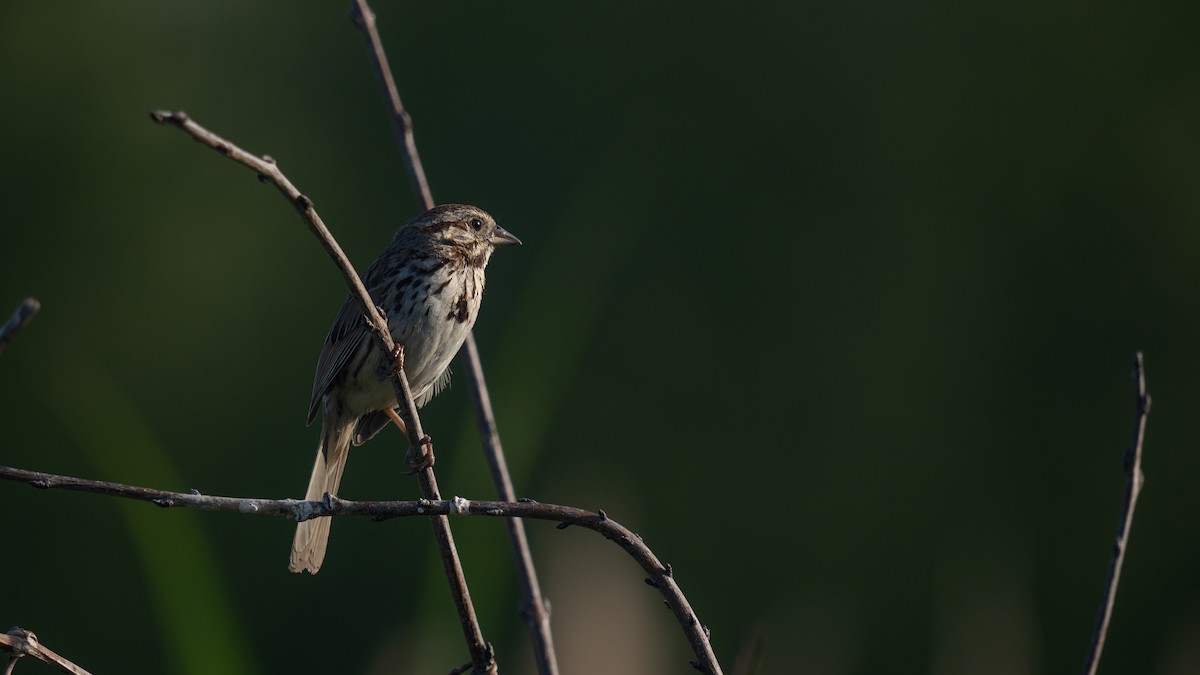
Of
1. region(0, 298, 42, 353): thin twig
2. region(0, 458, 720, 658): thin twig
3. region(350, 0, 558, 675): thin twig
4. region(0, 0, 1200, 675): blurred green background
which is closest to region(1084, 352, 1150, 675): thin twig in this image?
region(0, 458, 720, 658): thin twig

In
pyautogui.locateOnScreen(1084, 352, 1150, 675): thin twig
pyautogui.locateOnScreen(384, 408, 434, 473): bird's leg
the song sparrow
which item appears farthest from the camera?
the song sparrow

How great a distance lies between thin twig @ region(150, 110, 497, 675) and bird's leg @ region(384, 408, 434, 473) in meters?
0.01

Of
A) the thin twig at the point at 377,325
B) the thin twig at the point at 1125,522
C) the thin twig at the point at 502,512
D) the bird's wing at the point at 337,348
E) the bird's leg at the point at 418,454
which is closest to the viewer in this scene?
the thin twig at the point at 377,325

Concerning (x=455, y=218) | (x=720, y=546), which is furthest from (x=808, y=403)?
(x=455, y=218)

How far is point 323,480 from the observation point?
3.82m

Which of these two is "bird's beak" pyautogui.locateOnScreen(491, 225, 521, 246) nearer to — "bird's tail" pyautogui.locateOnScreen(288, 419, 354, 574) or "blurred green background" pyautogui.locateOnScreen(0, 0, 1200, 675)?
"bird's tail" pyautogui.locateOnScreen(288, 419, 354, 574)

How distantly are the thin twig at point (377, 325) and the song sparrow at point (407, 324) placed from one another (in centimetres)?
124

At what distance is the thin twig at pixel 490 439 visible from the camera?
2.28 meters

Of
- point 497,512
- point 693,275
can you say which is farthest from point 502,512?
point 693,275

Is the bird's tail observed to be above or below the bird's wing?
below

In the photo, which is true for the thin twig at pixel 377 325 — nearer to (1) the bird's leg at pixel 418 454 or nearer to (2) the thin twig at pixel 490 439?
(1) the bird's leg at pixel 418 454

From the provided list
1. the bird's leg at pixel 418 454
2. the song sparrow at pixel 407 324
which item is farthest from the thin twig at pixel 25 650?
the song sparrow at pixel 407 324

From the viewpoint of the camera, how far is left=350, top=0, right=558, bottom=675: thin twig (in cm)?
228

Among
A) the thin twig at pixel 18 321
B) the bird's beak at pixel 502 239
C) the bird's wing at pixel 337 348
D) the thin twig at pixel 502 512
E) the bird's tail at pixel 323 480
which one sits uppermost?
the bird's beak at pixel 502 239
